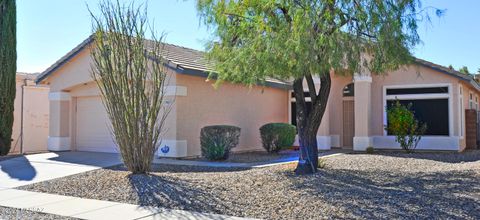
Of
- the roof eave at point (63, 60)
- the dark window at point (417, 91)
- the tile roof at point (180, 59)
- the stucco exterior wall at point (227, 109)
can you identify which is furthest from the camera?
the dark window at point (417, 91)

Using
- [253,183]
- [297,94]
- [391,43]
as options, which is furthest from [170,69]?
[391,43]

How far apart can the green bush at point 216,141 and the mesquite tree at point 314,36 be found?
452 cm

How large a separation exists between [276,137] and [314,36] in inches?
345

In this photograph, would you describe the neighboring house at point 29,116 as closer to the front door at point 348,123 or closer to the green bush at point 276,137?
the green bush at point 276,137

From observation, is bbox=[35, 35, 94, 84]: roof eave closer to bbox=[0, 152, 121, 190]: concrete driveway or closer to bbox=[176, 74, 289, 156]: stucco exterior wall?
bbox=[0, 152, 121, 190]: concrete driveway

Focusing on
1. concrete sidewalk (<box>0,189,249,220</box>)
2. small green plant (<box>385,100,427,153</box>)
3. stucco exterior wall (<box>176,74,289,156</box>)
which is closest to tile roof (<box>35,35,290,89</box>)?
stucco exterior wall (<box>176,74,289,156</box>)

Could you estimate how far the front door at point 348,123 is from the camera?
67.3ft

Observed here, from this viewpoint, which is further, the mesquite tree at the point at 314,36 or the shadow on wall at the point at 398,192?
the mesquite tree at the point at 314,36

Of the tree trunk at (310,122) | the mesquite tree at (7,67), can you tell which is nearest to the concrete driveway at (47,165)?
the mesquite tree at (7,67)

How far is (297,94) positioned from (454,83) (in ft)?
30.7

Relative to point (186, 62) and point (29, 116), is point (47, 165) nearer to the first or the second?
point (186, 62)

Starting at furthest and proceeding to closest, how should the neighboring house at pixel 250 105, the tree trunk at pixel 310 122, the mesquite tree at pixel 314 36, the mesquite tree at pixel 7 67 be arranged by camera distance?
1. the mesquite tree at pixel 7 67
2. the neighboring house at pixel 250 105
3. the tree trunk at pixel 310 122
4. the mesquite tree at pixel 314 36

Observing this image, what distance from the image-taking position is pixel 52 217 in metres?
7.66

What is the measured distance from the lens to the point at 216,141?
→ 48.7 ft
